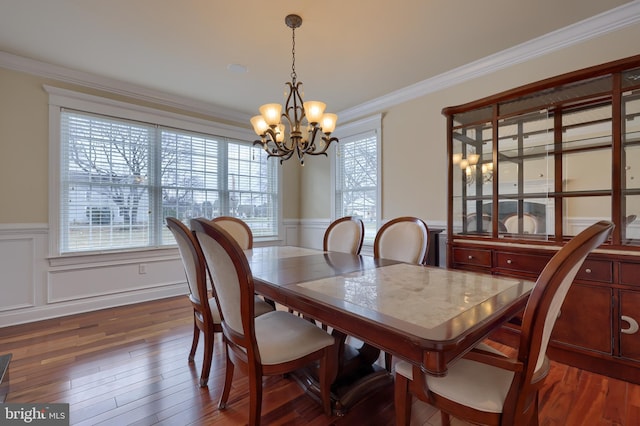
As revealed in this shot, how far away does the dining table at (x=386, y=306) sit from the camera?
89 centimetres

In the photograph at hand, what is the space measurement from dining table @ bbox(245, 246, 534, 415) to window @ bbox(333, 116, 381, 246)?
1.99 m

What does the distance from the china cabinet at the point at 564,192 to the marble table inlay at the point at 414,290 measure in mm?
1008

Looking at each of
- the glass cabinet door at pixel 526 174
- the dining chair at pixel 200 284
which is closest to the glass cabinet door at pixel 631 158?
the glass cabinet door at pixel 526 174

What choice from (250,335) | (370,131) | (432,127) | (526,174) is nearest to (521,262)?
(526,174)

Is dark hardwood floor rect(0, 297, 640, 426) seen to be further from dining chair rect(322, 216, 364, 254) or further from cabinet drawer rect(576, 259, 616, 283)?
dining chair rect(322, 216, 364, 254)

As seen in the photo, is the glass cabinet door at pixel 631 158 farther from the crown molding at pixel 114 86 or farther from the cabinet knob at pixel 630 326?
the crown molding at pixel 114 86

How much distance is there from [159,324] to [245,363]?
1916mm

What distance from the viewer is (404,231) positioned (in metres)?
2.39

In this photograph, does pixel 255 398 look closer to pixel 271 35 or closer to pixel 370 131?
pixel 271 35

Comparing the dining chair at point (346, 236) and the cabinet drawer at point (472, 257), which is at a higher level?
the dining chair at point (346, 236)

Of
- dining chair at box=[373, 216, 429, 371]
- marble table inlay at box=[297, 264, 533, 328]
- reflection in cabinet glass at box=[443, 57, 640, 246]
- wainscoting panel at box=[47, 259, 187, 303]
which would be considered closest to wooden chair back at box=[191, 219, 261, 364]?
marble table inlay at box=[297, 264, 533, 328]

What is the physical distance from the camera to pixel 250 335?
1310mm

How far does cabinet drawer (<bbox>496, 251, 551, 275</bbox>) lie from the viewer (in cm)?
219

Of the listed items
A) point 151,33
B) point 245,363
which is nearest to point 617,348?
point 245,363
